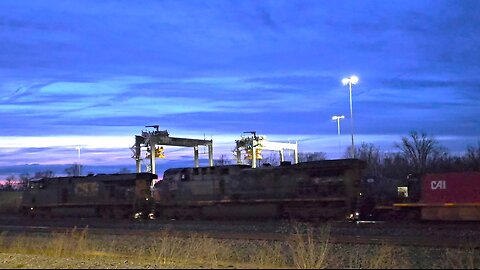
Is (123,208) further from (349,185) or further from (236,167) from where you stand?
(349,185)

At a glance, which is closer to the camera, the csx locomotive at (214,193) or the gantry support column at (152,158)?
the csx locomotive at (214,193)

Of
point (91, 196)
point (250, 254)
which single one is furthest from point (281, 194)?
point (91, 196)

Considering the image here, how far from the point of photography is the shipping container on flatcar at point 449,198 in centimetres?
2473

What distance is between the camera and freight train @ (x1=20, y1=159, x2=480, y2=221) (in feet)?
85.0

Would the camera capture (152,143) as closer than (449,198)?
Answer: No

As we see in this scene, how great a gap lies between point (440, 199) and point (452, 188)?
771 millimetres

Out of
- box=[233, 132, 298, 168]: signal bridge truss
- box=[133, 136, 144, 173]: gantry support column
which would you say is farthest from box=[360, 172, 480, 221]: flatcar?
box=[133, 136, 144, 173]: gantry support column

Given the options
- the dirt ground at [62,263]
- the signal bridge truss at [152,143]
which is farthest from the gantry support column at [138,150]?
the dirt ground at [62,263]

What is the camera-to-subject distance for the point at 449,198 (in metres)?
25.7

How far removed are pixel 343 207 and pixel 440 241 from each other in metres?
11.2

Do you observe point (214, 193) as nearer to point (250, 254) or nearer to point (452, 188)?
point (452, 188)

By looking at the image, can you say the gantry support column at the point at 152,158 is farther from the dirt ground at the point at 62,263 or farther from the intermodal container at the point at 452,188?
the dirt ground at the point at 62,263

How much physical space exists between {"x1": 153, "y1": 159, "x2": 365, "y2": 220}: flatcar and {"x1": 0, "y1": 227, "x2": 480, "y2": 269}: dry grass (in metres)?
11.1

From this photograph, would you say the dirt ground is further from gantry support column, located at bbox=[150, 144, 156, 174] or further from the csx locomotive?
gantry support column, located at bbox=[150, 144, 156, 174]
